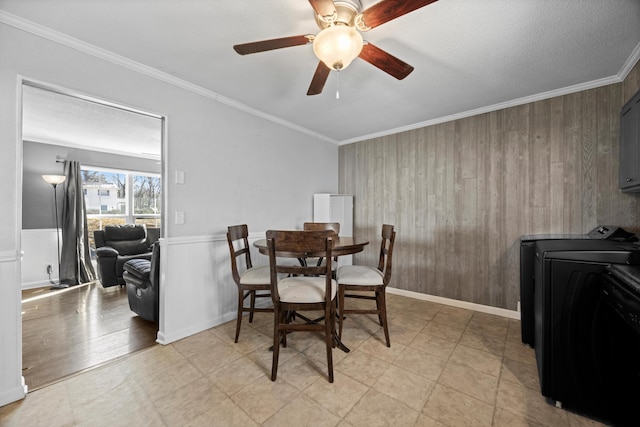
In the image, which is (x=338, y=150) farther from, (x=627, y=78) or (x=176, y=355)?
(x=176, y=355)

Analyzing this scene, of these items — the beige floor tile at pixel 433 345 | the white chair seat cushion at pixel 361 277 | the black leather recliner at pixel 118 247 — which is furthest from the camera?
the black leather recliner at pixel 118 247

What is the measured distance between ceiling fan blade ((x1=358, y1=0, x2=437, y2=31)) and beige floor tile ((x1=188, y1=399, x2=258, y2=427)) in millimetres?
2252

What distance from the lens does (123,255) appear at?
163 inches

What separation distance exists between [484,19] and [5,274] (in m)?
3.40

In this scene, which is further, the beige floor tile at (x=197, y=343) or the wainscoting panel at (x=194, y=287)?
the wainscoting panel at (x=194, y=287)

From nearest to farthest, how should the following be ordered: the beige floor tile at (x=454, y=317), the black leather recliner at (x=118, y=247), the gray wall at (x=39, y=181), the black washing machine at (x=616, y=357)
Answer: the black washing machine at (x=616, y=357) < the beige floor tile at (x=454, y=317) < the black leather recliner at (x=118, y=247) < the gray wall at (x=39, y=181)

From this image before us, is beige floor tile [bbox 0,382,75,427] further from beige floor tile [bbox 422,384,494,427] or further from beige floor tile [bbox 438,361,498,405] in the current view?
beige floor tile [bbox 438,361,498,405]


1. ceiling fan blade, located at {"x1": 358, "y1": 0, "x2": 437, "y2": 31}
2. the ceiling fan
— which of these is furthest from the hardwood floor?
ceiling fan blade, located at {"x1": 358, "y1": 0, "x2": 437, "y2": 31}

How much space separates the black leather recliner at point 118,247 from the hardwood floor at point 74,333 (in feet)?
1.10

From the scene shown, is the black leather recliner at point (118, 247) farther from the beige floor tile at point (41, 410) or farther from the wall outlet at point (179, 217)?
the beige floor tile at point (41, 410)

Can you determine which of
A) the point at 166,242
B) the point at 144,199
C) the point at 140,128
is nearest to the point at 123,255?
the point at 144,199

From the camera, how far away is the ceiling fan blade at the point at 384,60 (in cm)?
149

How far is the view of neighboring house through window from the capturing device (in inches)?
184

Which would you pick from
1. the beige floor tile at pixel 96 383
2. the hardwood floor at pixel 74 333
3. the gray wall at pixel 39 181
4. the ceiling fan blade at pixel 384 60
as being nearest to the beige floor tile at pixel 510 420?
the ceiling fan blade at pixel 384 60
